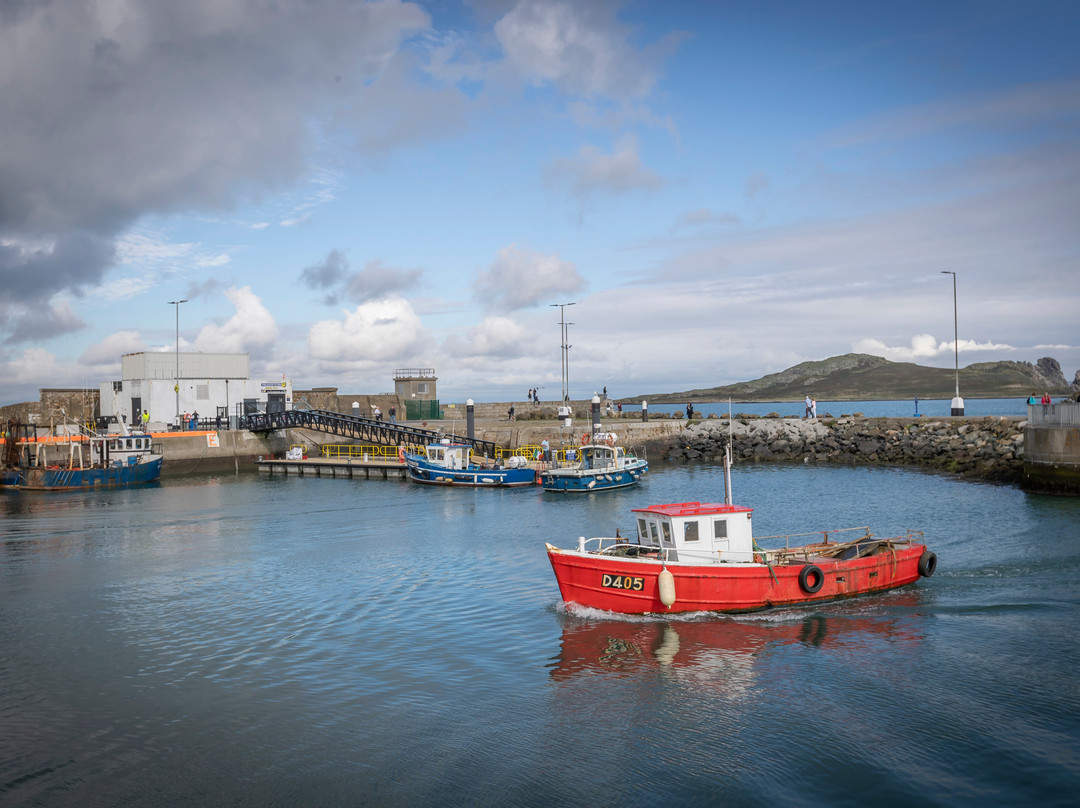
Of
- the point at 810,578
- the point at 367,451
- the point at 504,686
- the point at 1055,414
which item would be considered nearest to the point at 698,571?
the point at 810,578

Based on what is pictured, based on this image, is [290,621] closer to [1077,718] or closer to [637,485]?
[1077,718]

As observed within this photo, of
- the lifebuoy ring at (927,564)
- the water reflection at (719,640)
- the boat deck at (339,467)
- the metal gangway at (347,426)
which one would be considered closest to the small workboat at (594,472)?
the boat deck at (339,467)

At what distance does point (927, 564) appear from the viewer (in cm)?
2362

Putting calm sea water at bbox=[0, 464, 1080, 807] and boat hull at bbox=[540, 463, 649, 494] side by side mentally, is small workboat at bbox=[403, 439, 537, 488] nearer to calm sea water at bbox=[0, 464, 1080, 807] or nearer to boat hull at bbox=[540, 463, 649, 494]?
boat hull at bbox=[540, 463, 649, 494]

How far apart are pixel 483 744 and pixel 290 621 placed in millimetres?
9985

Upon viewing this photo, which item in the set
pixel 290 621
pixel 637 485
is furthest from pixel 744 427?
pixel 290 621

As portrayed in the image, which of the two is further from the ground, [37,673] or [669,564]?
[669,564]

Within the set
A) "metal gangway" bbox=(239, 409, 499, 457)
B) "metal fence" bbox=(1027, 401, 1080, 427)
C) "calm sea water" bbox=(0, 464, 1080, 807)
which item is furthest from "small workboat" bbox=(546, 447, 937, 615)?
"metal gangway" bbox=(239, 409, 499, 457)

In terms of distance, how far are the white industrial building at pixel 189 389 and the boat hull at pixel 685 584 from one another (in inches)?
2319

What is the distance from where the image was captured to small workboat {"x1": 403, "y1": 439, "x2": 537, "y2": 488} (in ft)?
176

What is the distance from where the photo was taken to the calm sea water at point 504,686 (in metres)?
12.5

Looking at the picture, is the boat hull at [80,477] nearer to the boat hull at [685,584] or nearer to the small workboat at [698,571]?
the small workboat at [698,571]

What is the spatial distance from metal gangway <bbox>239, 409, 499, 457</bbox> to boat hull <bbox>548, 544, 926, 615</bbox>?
47.6m

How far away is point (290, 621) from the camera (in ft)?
71.8
